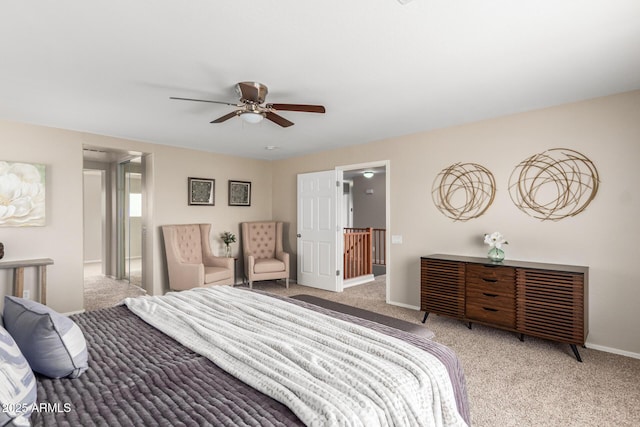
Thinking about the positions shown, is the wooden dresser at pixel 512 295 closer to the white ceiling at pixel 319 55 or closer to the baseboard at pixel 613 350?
the baseboard at pixel 613 350

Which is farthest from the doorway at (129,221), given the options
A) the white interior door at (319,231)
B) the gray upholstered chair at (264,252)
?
the white interior door at (319,231)

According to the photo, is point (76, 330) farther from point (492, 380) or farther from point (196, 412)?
point (492, 380)

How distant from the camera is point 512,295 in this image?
3.25m

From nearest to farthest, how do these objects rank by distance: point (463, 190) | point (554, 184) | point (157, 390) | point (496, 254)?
point (157, 390)
point (554, 184)
point (496, 254)
point (463, 190)

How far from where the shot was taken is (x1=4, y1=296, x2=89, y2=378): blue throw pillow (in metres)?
1.30

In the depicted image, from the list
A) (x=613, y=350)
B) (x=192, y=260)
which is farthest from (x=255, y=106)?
(x=613, y=350)

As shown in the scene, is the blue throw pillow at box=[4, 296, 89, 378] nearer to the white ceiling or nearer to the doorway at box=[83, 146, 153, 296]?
the white ceiling

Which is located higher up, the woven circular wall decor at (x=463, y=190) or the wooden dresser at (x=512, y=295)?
the woven circular wall decor at (x=463, y=190)

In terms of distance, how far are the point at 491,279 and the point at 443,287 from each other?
1.77 ft

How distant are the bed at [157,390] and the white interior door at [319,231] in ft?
12.3

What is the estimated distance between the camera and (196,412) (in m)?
1.07

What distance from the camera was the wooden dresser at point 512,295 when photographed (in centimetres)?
292

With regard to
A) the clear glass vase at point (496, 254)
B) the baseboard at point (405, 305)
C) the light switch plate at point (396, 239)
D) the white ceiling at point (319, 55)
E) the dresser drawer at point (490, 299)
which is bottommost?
the baseboard at point (405, 305)

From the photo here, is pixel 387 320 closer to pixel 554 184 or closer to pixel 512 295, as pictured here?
pixel 512 295
